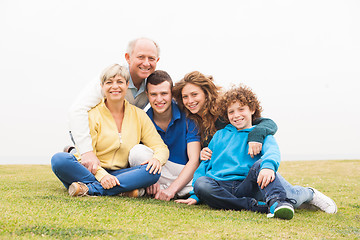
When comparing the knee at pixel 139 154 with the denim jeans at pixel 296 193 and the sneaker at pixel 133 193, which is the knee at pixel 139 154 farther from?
the denim jeans at pixel 296 193

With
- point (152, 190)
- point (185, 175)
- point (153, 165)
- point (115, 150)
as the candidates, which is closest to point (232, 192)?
point (185, 175)

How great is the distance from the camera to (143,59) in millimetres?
4473

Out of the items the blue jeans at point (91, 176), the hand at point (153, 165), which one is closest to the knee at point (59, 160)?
the blue jeans at point (91, 176)

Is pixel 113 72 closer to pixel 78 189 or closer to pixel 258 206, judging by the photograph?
pixel 78 189

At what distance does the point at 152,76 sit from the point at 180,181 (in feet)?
4.27

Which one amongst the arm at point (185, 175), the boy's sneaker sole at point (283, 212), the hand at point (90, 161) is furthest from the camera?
the arm at point (185, 175)

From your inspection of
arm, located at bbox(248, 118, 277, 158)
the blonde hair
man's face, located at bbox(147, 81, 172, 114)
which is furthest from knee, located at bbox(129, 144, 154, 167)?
arm, located at bbox(248, 118, 277, 158)

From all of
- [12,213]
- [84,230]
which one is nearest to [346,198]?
[84,230]

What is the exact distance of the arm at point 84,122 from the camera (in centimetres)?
379

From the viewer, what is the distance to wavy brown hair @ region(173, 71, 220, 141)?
4.16m

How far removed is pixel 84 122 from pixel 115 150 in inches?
18.1

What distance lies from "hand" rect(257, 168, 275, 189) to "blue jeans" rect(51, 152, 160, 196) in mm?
1233

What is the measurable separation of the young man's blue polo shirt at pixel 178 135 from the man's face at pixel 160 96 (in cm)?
17

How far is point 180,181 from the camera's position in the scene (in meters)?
4.00
